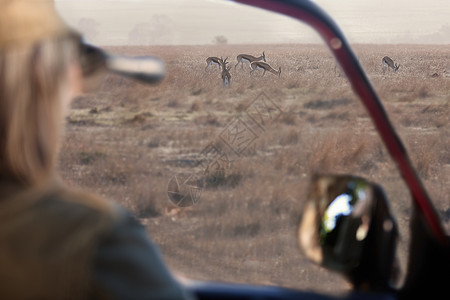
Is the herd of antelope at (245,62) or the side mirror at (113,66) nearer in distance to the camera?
the side mirror at (113,66)

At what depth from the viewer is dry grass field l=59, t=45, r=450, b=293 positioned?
18.6 feet

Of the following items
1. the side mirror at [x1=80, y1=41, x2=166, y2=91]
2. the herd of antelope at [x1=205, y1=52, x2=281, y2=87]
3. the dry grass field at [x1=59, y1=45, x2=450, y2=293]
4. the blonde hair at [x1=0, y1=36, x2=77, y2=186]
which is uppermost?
the herd of antelope at [x1=205, y1=52, x2=281, y2=87]

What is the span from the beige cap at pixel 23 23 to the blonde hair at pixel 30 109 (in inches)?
0.5

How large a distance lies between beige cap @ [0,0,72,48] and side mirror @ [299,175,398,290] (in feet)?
3.09

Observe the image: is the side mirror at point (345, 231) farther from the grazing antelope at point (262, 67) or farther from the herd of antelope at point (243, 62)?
the grazing antelope at point (262, 67)

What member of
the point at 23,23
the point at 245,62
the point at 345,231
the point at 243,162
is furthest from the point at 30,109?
the point at 245,62

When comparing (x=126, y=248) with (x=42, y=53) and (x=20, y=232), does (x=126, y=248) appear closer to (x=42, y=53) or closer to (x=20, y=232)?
(x=20, y=232)

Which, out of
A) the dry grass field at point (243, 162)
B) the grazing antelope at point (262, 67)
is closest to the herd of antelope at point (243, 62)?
the grazing antelope at point (262, 67)

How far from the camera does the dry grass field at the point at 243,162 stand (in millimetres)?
5656

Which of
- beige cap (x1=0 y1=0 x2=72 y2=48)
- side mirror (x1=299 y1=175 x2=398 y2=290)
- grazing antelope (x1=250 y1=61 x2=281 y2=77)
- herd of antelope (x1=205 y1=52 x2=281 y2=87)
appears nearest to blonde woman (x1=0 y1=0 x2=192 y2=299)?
beige cap (x1=0 y1=0 x2=72 y2=48)

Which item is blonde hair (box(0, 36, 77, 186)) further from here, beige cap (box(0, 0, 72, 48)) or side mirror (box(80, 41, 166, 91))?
side mirror (box(80, 41, 166, 91))

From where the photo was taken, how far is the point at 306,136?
11641mm

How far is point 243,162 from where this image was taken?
30.3 ft

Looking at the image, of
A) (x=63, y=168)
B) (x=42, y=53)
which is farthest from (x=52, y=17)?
(x=63, y=168)
